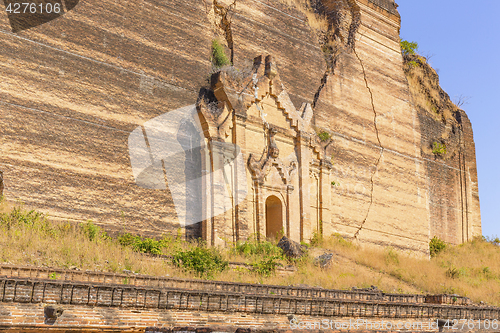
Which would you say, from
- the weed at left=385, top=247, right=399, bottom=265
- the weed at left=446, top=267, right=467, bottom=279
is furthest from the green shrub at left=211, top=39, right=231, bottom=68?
the weed at left=446, top=267, right=467, bottom=279

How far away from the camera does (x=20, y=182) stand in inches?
520

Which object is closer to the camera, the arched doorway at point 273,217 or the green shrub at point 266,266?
the green shrub at point 266,266

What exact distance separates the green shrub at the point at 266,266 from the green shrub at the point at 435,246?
13176mm

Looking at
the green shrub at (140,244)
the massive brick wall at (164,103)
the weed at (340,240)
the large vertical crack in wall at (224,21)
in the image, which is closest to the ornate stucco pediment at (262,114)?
the massive brick wall at (164,103)

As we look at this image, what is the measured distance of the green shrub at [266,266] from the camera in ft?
46.5

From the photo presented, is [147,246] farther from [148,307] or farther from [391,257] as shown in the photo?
[391,257]

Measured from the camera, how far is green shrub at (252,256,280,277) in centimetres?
1419

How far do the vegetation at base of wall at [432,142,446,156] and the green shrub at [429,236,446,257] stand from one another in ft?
14.3

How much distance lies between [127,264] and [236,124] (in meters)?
7.15

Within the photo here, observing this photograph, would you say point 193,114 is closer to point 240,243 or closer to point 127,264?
point 240,243

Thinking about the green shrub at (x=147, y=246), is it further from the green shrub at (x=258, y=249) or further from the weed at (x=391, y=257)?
the weed at (x=391, y=257)

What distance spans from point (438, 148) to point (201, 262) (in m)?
18.6

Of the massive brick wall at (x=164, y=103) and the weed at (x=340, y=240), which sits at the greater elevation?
the massive brick wall at (x=164, y=103)

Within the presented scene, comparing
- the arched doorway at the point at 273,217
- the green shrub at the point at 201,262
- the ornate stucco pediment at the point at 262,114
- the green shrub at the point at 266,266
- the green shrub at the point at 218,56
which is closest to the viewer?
the green shrub at the point at 201,262
